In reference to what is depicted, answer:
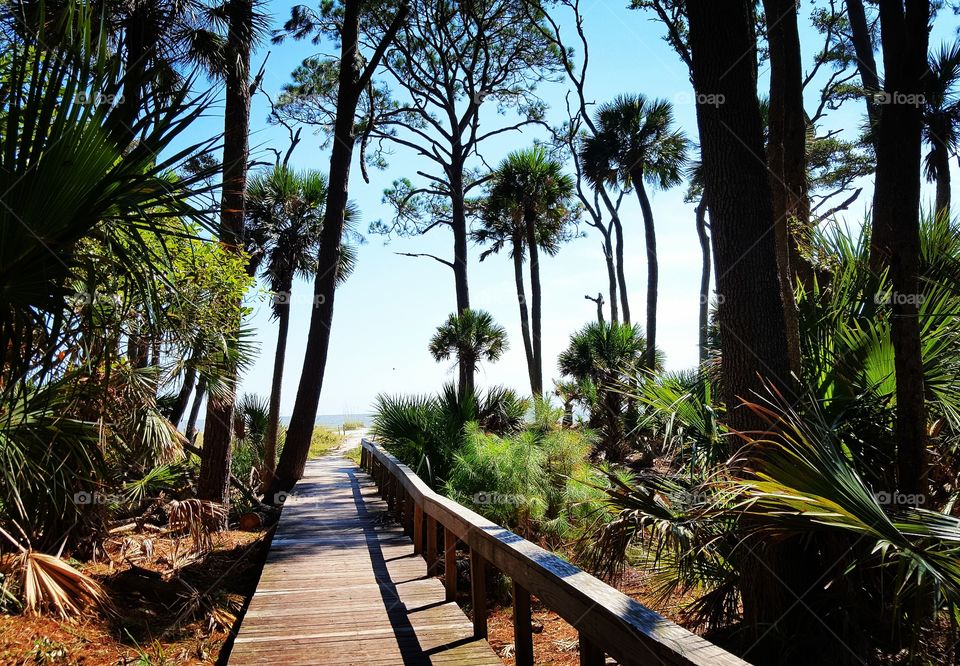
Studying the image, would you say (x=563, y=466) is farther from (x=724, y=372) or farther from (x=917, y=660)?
(x=917, y=660)

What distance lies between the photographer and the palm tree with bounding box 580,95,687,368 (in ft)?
80.2

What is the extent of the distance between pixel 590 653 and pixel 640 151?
941 inches

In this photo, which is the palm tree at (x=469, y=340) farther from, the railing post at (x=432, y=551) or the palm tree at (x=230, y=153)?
the railing post at (x=432, y=551)

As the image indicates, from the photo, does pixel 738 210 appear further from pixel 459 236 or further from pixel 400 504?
pixel 459 236

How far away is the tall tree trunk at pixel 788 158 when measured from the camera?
4.93 m

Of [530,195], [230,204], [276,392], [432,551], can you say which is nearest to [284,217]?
[276,392]

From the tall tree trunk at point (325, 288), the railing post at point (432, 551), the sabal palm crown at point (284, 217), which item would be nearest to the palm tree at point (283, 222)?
the sabal palm crown at point (284, 217)

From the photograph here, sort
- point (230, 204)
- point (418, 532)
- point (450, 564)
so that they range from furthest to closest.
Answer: point (230, 204) → point (418, 532) → point (450, 564)

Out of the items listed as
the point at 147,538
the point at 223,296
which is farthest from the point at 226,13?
the point at 147,538

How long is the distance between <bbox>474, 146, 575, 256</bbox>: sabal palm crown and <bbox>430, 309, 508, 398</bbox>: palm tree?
492cm

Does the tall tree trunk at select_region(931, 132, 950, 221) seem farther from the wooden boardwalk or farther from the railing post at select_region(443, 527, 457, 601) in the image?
the railing post at select_region(443, 527, 457, 601)

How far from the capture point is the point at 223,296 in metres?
8.52

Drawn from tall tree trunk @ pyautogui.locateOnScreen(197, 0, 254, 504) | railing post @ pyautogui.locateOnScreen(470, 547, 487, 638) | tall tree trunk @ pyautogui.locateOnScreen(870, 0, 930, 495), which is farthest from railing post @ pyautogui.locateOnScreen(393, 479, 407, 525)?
tall tree trunk @ pyautogui.locateOnScreen(870, 0, 930, 495)

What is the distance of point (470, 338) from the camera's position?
20.4 metres
